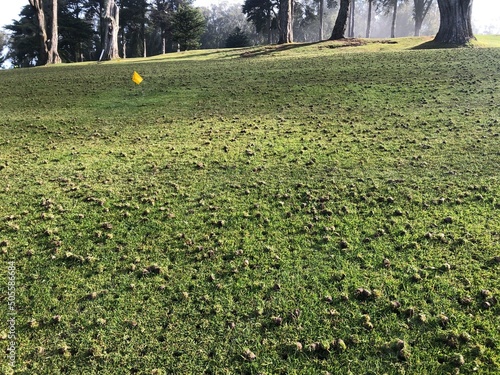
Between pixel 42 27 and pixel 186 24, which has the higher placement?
pixel 186 24

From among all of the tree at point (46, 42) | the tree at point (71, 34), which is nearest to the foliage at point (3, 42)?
the tree at point (71, 34)

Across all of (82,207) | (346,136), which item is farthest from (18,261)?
(346,136)

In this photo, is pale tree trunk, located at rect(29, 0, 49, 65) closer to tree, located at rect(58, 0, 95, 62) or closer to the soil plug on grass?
tree, located at rect(58, 0, 95, 62)

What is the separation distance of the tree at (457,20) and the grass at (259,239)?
13.1 metres

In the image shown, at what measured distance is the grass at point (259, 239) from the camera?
12.1 feet

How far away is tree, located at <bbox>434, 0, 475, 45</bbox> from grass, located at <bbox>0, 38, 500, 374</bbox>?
13095 millimetres

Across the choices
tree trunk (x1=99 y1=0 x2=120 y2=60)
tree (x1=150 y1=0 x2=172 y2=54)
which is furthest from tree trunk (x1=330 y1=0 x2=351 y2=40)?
tree (x1=150 y1=0 x2=172 y2=54)

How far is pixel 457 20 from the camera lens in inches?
852

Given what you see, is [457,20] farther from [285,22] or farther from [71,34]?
[71,34]

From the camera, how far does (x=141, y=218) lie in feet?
19.3

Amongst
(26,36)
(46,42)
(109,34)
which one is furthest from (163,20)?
(46,42)

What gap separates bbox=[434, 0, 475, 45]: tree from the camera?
838 inches

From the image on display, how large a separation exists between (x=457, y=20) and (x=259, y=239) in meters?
22.7

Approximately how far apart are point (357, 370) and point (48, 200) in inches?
218
